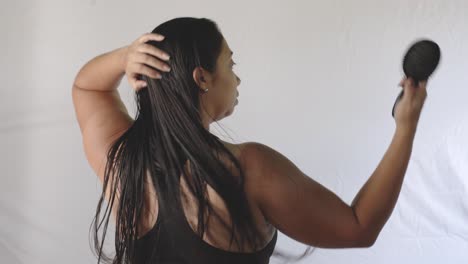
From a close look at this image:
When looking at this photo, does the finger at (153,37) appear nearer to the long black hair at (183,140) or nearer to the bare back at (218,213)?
the long black hair at (183,140)

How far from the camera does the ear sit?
74cm

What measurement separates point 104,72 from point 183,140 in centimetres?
28

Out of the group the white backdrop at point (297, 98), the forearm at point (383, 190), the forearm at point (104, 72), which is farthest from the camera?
the white backdrop at point (297, 98)

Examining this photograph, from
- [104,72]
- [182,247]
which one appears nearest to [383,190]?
[182,247]

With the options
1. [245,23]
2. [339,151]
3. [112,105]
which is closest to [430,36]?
[339,151]

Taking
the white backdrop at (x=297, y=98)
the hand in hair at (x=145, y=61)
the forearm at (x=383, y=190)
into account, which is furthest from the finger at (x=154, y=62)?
the white backdrop at (x=297, y=98)

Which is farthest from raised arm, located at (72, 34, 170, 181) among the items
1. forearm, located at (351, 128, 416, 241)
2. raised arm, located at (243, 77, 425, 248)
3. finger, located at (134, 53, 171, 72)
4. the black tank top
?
forearm, located at (351, 128, 416, 241)

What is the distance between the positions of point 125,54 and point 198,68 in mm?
185

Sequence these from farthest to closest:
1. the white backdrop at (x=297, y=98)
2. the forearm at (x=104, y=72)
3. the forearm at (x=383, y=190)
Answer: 1. the white backdrop at (x=297, y=98)
2. the forearm at (x=104, y=72)
3. the forearm at (x=383, y=190)

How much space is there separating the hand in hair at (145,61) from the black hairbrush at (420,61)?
36cm

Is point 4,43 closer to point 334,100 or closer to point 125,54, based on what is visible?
point 125,54

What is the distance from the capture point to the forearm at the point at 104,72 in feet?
2.94

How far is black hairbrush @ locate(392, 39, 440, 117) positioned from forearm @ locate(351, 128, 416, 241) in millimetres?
60

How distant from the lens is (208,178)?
727mm
